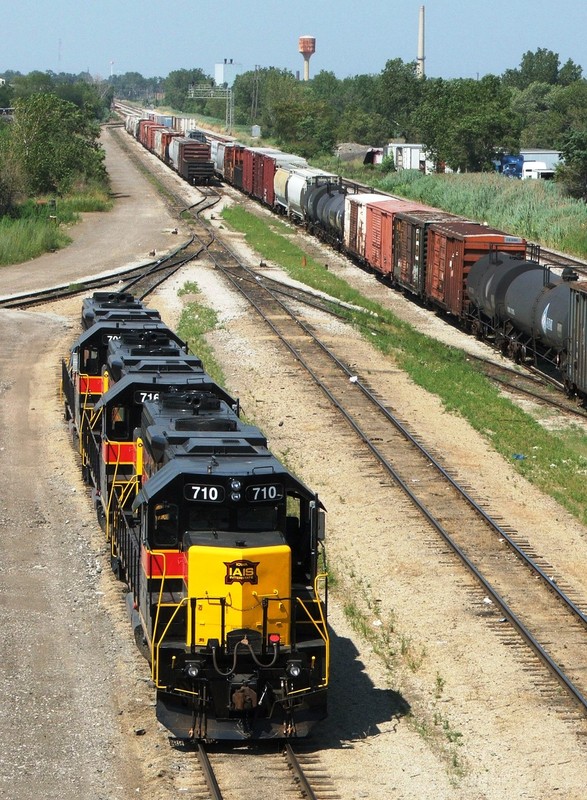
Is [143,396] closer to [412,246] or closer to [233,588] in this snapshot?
[233,588]

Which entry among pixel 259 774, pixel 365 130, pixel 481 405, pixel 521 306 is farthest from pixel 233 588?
pixel 365 130

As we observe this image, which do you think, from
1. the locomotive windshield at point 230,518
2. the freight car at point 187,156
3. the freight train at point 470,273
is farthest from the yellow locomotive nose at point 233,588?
the freight car at point 187,156

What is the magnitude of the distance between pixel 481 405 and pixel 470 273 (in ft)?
32.1

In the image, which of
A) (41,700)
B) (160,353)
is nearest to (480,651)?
(41,700)

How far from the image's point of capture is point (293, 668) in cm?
1288

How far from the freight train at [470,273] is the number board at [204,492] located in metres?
17.5

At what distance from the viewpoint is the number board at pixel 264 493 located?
1305 cm

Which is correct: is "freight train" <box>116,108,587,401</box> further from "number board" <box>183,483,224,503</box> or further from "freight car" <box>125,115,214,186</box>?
"freight car" <box>125,115,214,186</box>

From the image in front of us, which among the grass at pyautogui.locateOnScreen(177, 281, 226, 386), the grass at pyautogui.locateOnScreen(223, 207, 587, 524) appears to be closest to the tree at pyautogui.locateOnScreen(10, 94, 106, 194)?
the grass at pyautogui.locateOnScreen(177, 281, 226, 386)

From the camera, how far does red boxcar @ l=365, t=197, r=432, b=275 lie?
49.1 metres

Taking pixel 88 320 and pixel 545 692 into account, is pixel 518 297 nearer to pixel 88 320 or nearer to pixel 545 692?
pixel 88 320

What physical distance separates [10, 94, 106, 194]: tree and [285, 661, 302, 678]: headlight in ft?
207

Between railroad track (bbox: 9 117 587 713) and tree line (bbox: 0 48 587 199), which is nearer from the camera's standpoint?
railroad track (bbox: 9 117 587 713)

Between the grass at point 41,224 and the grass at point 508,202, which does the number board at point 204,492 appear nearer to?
the grass at point 41,224
